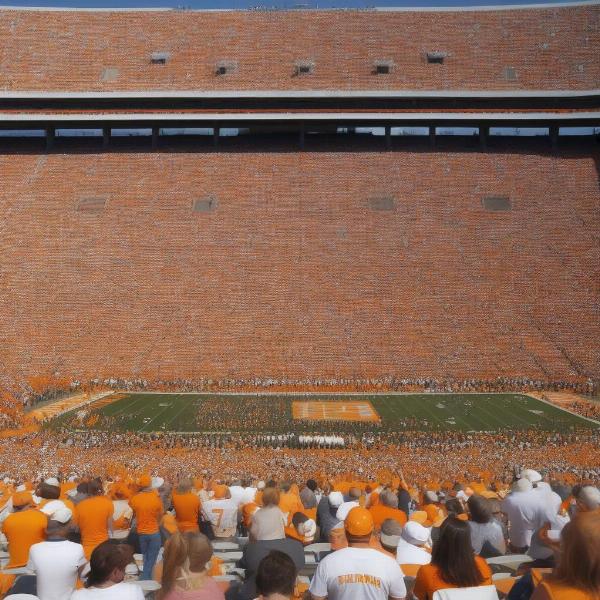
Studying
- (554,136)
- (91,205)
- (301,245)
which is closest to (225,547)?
(301,245)

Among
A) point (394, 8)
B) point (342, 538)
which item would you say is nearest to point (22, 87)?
point (394, 8)

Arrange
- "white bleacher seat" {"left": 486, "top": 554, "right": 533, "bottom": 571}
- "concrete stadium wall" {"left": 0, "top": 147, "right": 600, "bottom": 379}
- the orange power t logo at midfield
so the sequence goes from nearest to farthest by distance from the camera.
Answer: "white bleacher seat" {"left": 486, "top": 554, "right": 533, "bottom": 571} → the orange power t logo at midfield → "concrete stadium wall" {"left": 0, "top": 147, "right": 600, "bottom": 379}

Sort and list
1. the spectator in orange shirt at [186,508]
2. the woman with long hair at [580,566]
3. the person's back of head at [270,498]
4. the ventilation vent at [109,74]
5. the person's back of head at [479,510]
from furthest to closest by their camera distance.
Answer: the ventilation vent at [109,74] < the spectator in orange shirt at [186,508] < the person's back of head at [479,510] < the person's back of head at [270,498] < the woman with long hair at [580,566]

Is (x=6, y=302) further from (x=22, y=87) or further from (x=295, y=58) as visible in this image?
(x=295, y=58)

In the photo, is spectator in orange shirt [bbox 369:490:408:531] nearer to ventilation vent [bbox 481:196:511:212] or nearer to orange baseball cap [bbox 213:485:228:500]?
orange baseball cap [bbox 213:485:228:500]

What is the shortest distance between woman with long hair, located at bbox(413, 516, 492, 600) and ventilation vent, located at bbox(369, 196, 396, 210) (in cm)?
3038

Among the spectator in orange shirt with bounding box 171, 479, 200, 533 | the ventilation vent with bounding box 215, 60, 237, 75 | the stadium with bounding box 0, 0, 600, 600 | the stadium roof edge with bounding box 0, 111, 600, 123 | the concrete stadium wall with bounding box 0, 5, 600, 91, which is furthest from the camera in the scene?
the ventilation vent with bounding box 215, 60, 237, 75

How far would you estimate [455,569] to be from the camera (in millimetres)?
3816

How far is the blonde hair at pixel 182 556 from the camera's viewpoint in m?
4.01

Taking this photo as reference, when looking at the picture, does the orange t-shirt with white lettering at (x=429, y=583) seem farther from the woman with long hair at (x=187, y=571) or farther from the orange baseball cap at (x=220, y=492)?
the orange baseball cap at (x=220, y=492)

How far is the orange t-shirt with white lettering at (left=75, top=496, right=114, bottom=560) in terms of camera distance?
6.21 meters

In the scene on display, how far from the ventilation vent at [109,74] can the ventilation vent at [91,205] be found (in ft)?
30.7

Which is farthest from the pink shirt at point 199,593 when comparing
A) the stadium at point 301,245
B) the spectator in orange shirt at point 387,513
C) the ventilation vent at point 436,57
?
the ventilation vent at point 436,57

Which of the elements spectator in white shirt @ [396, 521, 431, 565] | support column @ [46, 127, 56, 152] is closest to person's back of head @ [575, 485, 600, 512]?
spectator in white shirt @ [396, 521, 431, 565]
